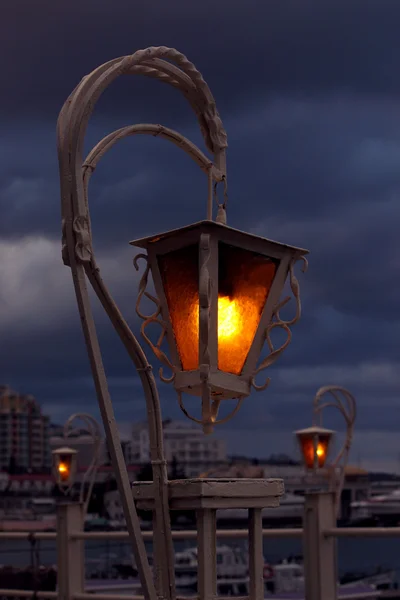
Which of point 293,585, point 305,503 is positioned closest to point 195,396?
point 305,503

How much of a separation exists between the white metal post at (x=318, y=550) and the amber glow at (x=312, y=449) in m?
9.10

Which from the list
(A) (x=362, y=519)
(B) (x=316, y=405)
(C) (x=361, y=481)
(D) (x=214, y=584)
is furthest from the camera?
(C) (x=361, y=481)

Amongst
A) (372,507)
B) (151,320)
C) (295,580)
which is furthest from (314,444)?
(295,580)

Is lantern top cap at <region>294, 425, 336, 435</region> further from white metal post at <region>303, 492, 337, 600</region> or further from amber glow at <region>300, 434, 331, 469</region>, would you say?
white metal post at <region>303, 492, 337, 600</region>

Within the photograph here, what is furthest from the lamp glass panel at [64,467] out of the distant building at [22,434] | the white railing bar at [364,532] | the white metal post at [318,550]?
the distant building at [22,434]

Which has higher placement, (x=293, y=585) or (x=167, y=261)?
(x=167, y=261)

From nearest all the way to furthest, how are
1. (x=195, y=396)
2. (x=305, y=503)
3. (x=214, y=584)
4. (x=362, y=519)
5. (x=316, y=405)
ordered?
1. (x=214, y=584)
2. (x=195, y=396)
3. (x=305, y=503)
4. (x=316, y=405)
5. (x=362, y=519)

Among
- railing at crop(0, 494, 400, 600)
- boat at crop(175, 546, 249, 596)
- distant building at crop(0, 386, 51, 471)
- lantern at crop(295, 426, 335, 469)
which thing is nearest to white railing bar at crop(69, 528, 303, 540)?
railing at crop(0, 494, 400, 600)

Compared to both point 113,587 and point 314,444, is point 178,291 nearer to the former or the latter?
point 314,444

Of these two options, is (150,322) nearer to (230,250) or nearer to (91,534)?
(230,250)

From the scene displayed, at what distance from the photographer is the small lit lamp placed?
65.0 ft

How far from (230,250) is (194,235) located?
0.14 metres

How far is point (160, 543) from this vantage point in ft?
12.8

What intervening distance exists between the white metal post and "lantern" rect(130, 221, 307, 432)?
2.95 metres
